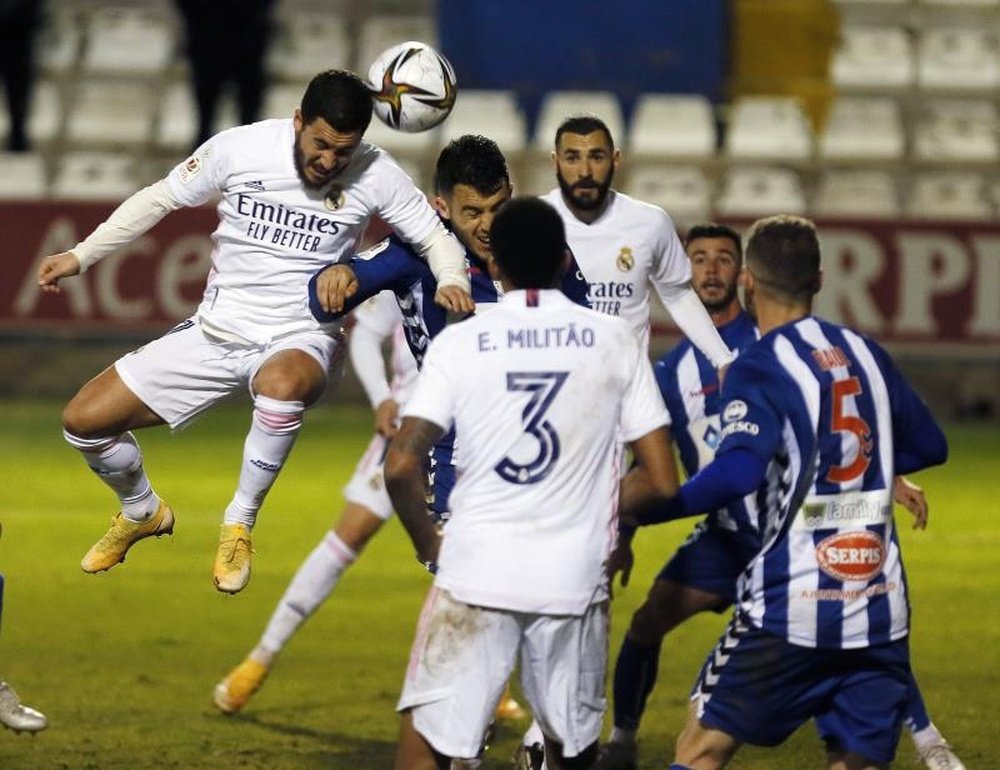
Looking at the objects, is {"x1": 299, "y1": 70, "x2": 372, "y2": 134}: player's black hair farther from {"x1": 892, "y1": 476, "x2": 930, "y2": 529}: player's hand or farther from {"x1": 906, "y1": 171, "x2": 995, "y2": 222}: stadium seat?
{"x1": 906, "y1": 171, "x2": 995, "y2": 222}: stadium seat

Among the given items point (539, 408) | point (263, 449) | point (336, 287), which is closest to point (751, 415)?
point (539, 408)

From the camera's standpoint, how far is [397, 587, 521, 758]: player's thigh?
5.09 meters

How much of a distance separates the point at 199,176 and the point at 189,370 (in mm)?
707

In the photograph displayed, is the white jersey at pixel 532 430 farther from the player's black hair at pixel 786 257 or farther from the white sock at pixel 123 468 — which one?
the white sock at pixel 123 468

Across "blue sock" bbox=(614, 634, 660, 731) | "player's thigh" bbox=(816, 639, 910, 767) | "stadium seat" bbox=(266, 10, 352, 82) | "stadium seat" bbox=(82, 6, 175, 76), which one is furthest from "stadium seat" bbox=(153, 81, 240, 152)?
"player's thigh" bbox=(816, 639, 910, 767)

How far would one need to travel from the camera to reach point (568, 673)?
519 cm

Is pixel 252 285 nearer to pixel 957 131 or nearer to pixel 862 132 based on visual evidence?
pixel 862 132

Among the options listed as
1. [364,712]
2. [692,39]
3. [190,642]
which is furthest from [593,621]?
[692,39]

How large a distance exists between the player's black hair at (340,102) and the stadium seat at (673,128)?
12.8 metres

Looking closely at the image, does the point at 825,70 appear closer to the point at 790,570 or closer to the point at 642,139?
the point at 642,139

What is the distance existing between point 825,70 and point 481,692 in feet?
52.8

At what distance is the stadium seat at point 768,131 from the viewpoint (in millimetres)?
19000

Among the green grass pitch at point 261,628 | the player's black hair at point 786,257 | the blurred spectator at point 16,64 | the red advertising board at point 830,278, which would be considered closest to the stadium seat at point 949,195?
the red advertising board at point 830,278

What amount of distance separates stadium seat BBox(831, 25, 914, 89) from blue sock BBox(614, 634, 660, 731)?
548 inches
